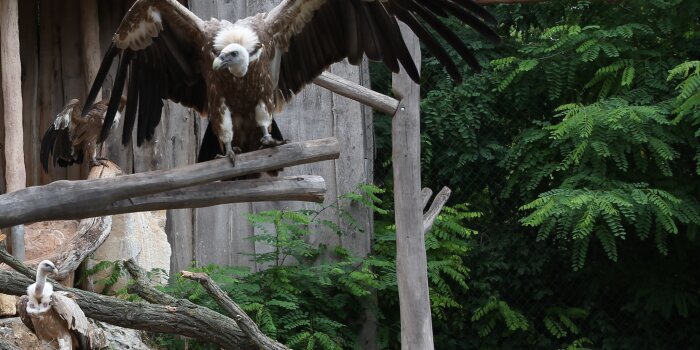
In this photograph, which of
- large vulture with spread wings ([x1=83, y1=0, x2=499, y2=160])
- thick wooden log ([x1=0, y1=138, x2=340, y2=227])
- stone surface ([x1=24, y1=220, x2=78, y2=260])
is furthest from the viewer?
stone surface ([x1=24, y1=220, x2=78, y2=260])

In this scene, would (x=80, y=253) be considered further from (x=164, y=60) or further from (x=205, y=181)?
(x=205, y=181)

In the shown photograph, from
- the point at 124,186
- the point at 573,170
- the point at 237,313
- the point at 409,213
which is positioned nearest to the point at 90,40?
the point at 409,213

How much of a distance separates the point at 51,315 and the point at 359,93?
221 cm

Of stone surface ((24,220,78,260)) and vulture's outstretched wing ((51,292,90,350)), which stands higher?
stone surface ((24,220,78,260))

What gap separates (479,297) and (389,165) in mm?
1067

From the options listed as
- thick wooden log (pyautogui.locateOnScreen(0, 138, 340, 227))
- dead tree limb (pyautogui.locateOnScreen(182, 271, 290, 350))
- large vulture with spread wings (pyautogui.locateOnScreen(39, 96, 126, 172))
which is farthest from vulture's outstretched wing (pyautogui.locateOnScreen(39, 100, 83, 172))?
thick wooden log (pyautogui.locateOnScreen(0, 138, 340, 227))

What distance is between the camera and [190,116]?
6.29m

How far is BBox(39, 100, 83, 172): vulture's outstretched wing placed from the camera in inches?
235

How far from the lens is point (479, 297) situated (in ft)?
21.9

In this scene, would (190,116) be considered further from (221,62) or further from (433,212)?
(221,62)

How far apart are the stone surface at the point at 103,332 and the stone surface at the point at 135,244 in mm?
376

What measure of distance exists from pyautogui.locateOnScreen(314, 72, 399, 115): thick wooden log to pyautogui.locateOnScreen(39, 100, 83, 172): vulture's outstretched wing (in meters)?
1.66

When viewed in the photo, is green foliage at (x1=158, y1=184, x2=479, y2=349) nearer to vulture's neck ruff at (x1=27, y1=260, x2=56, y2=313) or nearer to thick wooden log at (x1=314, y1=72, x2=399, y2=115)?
thick wooden log at (x1=314, y1=72, x2=399, y2=115)

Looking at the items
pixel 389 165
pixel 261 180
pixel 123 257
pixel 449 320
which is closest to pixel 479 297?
pixel 449 320
